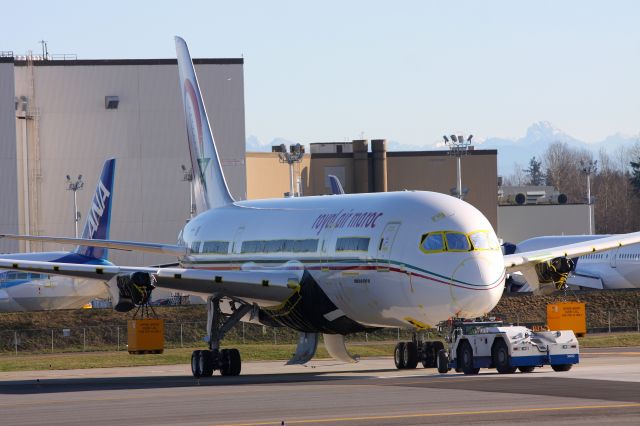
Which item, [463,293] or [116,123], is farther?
[116,123]

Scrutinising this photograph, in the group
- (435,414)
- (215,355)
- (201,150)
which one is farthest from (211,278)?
(435,414)

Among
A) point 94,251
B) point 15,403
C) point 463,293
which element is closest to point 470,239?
point 463,293

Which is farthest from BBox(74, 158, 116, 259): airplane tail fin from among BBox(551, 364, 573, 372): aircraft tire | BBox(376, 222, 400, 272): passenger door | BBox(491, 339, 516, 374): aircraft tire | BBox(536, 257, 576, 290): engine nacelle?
BBox(551, 364, 573, 372): aircraft tire

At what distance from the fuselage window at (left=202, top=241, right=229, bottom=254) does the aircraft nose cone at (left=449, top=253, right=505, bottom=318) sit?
12.5m

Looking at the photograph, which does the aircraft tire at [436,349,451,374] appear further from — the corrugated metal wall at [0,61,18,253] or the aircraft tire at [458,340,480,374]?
the corrugated metal wall at [0,61,18,253]

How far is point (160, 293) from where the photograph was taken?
387 ft

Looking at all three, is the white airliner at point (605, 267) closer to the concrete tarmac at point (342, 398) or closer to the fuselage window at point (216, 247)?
the fuselage window at point (216, 247)

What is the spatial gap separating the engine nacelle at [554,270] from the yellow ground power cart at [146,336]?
487 inches

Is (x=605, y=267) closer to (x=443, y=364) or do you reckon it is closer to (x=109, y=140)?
(x=109, y=140)

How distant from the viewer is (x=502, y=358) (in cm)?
3778

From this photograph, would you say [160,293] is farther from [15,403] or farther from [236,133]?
[15,403]

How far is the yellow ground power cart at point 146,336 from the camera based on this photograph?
143ft

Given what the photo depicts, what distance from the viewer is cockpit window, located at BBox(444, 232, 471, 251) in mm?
37625

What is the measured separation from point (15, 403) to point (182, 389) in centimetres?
498
